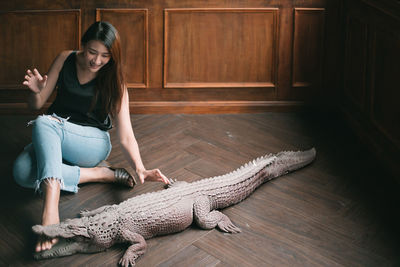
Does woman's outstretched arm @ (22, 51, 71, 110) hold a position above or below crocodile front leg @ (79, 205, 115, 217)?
above

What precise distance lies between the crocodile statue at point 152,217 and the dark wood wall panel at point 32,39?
59.3 inches

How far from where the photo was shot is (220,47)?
3.97 m

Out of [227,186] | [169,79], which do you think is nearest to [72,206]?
[227,186]

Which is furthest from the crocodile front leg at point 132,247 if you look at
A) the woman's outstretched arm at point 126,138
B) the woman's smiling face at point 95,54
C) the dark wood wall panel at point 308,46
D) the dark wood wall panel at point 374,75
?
the dark wood wall panel at point 308,46

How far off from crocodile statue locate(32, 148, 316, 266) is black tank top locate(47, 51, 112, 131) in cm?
55

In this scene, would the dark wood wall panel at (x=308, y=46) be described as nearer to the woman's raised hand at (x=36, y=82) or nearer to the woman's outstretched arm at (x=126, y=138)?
the woman's outstretched arm at (x=126, y=138)

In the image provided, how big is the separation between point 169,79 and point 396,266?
2154 millimetres

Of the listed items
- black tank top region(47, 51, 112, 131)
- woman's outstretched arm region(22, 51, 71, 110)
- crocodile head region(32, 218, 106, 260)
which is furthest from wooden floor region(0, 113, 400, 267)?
woman's outstretched arm region(22, 51, 71, 110)

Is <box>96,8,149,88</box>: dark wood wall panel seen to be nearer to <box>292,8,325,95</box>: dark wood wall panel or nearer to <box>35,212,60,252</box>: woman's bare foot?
<box>292,8,325,95</box>: dark wood wall panel

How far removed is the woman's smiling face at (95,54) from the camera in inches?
104

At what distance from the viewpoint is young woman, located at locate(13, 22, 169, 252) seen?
268 centimetres

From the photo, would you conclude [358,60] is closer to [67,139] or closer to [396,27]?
[396,27]

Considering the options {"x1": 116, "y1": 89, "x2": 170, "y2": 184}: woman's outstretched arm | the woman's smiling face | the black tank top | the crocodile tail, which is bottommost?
the crocodile tail

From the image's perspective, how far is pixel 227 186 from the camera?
9.36 ft
